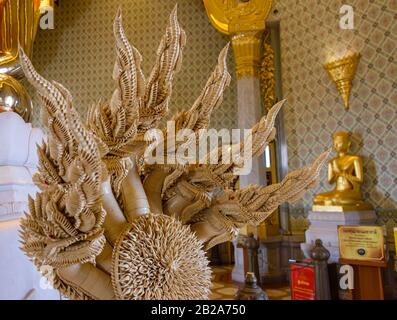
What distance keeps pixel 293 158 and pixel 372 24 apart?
1.34 meters

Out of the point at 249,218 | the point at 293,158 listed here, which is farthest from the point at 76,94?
the point at 249,218

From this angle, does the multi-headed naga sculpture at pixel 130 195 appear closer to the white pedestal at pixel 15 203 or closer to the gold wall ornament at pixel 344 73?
the white pedestal at pixel 15 203

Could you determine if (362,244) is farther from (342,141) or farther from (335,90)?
(335,90)

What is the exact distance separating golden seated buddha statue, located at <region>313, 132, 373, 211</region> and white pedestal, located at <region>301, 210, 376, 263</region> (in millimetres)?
47

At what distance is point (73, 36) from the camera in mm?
4934

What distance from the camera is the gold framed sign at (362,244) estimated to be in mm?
2008

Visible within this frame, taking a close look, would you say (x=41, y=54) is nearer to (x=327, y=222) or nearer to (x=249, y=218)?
(x=327, y=222)

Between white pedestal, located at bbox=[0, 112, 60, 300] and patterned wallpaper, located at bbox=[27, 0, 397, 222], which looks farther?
patterned wallpaper, located at bbox=[27, 0, 397, 222]

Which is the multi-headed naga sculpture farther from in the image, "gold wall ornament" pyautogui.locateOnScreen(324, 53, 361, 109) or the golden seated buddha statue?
"gold wall ornament" pyautogui.locateOnScreen(324, 53, 361, 109)

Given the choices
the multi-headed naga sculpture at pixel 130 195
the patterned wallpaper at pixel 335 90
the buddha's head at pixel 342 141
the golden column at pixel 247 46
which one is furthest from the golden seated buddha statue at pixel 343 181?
the multi-headed naga sculpture at pixel 130 195

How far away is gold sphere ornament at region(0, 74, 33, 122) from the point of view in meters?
0.70

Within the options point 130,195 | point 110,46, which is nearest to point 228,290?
point 130,195

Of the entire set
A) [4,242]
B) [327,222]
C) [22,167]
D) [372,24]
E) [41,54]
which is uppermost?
[41,54]

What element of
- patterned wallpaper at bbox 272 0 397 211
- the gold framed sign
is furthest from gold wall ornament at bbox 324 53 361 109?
the gold framed sign
